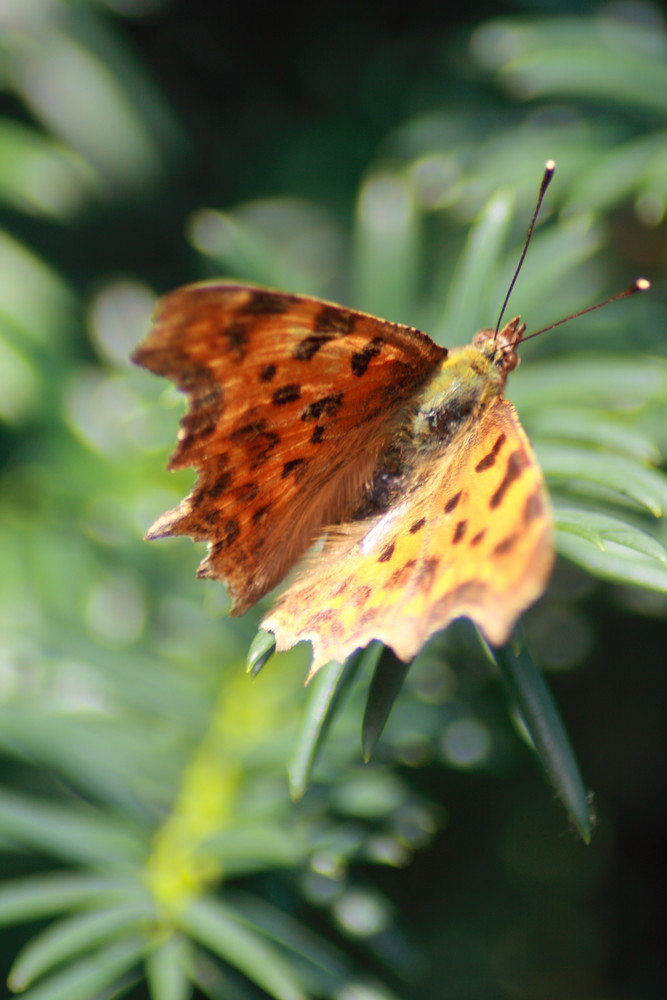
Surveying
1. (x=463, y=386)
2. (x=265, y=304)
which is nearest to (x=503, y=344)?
(x=463, y=386)

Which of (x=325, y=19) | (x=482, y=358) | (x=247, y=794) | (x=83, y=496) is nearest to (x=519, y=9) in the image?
(x=325, y=19)

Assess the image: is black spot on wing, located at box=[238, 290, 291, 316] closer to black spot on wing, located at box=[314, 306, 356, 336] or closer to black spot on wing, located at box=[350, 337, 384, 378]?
black spot on wing, located at box=[314, 306, 356, 336]

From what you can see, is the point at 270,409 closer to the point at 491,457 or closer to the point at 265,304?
the point at 265,304

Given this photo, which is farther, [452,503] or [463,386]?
[463,386]

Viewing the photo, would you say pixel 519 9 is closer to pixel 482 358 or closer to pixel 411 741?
pixel 482 358

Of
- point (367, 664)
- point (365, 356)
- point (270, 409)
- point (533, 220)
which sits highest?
point (533, 220)

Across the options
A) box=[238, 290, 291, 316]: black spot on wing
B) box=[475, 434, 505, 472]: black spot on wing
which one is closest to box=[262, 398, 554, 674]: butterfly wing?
box=[475, 434, 505, 472]: black spot on wing
